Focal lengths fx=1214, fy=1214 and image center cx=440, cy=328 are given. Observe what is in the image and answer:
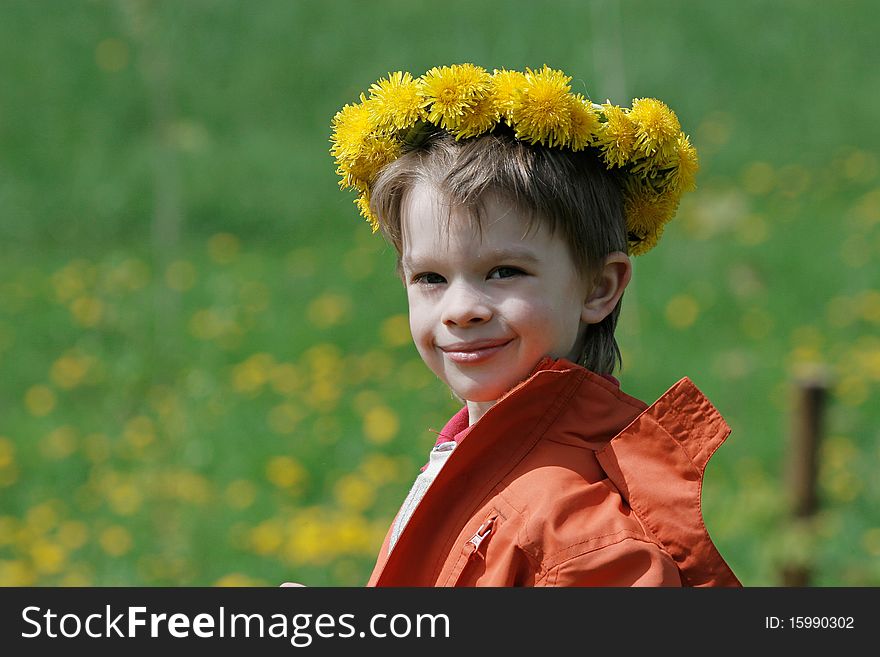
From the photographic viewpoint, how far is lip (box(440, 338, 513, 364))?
6.84ft

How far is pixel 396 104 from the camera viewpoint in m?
2.17

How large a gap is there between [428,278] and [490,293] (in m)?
0.14

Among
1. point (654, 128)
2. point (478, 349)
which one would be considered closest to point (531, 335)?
point (478, 349)

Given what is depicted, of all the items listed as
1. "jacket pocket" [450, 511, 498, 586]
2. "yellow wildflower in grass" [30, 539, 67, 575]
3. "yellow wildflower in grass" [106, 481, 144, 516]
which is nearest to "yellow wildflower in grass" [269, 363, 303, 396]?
"yellow wildflower in grass" [106, 481, 144, 516]

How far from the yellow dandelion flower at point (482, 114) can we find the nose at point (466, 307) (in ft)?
0.93

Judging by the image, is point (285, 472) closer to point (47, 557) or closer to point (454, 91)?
point (47, 557)

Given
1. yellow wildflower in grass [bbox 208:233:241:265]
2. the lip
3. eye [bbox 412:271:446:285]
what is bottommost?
the lip

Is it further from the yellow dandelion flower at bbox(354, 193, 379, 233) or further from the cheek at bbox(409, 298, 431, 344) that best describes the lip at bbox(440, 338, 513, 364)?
the yellow dandelion flower at bbox(354, 193, 379, 233)

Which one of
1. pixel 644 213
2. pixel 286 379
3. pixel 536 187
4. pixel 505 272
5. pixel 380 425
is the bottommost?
pixel 505 272

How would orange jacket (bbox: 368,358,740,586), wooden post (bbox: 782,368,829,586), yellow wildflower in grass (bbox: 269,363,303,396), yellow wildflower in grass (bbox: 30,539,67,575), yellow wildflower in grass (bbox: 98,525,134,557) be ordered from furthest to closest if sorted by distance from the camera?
yellow wildflower in grass (bbox: 269,363,303,396) < yellow wildflower in grass (bbox: 98,525,134,557) < yellow wildflower in grass (bbox: 30,539,67,575) < wooden post (bbox: 782,368,829,586) < orange jacket (bbox: 368,358,740,586)

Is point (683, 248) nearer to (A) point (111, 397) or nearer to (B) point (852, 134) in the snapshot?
(B) point (852, 134)

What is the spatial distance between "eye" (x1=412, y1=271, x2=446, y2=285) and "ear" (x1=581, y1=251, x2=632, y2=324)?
27 centimetres

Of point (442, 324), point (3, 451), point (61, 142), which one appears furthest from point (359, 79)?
point (442, 324)

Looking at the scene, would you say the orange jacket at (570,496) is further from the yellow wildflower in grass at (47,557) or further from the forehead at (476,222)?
the yellow wildflower in grass at (47,557)
